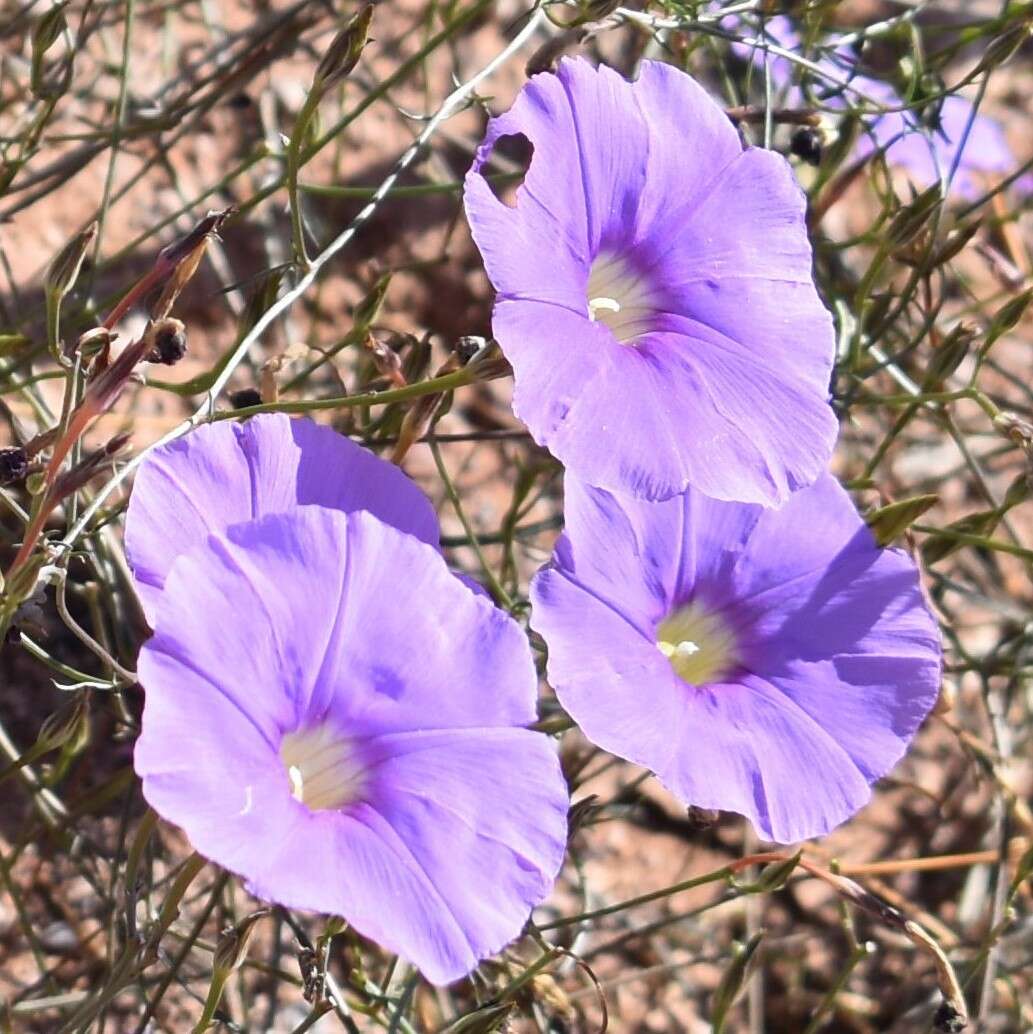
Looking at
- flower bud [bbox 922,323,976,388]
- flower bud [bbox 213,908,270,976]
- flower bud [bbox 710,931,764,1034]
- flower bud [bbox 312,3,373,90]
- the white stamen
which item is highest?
flower bud [bbox 312,3,373,90]

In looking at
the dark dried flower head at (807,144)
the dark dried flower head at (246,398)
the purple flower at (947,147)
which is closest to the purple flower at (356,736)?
the dark dried flower head at (246,398)

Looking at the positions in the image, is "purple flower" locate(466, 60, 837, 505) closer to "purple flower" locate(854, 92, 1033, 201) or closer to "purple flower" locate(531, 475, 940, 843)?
"purple flower" locate(531, 475, 940, 843)

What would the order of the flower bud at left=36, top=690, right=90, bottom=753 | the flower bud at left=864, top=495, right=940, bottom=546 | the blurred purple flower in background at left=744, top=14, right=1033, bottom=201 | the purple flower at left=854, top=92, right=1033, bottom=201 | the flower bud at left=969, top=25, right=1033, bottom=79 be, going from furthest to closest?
1. the purple flower at left=854, top=92, right=1033, bottom=201
2. the blurred purple flower in background at left=744, top=14, right=1033, bottom=201
3. the flower bud at left=969, top=25, right=1033, bottom=79
4. the flower bud at left=864, top=495, right=940, bottom=546
5. the flower bud at left=36, top=690, right=90, bottom=753

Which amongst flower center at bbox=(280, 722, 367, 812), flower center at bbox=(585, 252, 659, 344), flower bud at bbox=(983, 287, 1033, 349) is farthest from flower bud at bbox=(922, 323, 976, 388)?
flower center at bbox=(280, 722, 367, 812)

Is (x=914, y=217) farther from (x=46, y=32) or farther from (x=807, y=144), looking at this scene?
(x=46, y=32)

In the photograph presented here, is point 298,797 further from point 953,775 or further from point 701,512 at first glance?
point 953,775

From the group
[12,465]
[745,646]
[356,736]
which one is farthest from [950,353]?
[12,465]
